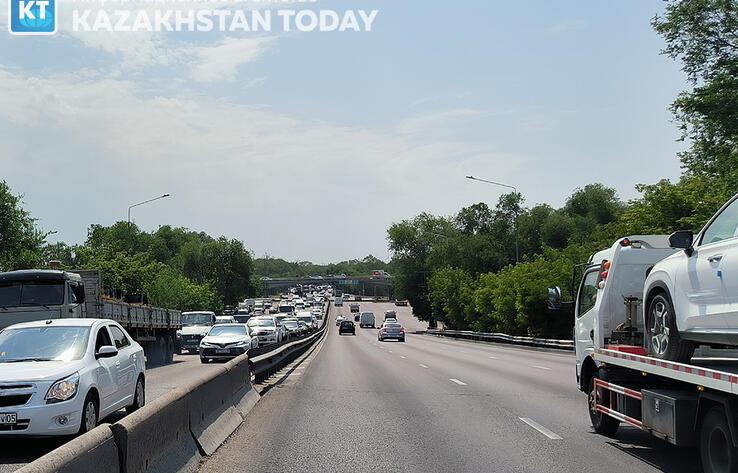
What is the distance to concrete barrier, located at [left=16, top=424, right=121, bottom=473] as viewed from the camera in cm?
478

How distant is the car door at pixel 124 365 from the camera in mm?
12477

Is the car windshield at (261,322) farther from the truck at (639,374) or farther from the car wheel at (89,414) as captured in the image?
the car wheel at (89,414)

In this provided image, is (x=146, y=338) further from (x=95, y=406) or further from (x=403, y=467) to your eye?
(x=403, y=467)

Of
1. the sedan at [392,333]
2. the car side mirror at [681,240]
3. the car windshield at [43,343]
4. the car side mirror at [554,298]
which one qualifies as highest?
the car side mirror at [681,240]

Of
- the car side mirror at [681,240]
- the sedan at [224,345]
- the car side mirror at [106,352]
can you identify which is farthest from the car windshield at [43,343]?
the sedan at [224,345]

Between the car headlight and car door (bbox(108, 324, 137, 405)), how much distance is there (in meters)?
1.74

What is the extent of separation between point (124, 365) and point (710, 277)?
860 cm

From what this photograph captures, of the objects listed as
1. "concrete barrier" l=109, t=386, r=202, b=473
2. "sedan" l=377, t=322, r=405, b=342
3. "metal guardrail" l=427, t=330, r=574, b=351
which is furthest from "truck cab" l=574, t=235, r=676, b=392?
"sedan" l=377, t=322, r=405, b=342

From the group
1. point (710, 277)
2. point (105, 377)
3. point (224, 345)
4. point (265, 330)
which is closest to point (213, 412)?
point (105, 377)

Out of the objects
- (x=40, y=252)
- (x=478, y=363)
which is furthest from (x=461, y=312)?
(x=478, y=363)

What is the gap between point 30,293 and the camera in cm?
2028

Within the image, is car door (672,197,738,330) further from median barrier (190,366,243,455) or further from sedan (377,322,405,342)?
sedan (377,322,405,342)

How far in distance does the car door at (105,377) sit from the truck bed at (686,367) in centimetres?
661

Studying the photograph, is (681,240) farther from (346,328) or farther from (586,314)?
(346,328)
